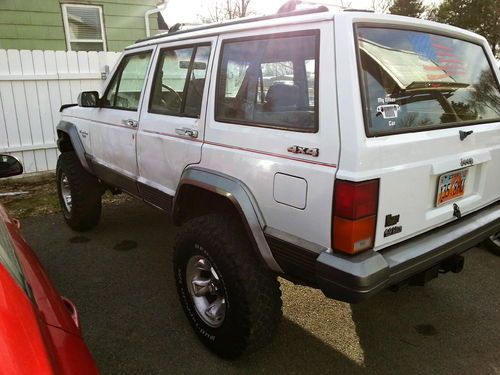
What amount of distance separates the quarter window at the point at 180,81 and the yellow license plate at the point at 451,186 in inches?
59.1

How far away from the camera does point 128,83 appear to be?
3.65 metres

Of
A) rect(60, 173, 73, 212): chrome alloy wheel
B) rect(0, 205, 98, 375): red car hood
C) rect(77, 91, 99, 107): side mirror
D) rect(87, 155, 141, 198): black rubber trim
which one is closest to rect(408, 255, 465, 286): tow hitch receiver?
rect(0, 205, 98, 375): red car hood

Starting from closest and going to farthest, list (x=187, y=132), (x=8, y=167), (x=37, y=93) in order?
(x=8, y=167) → (x=187, y=132) → (x=37, y=93)

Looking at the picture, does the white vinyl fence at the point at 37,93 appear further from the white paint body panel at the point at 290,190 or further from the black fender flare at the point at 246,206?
the white paint body panel at the point at 290,190

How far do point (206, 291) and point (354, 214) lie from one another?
1.22m

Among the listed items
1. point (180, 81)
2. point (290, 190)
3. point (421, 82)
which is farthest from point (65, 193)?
point (421, 82)

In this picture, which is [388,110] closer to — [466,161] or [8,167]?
[466,161]

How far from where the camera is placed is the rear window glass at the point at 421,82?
1909mm

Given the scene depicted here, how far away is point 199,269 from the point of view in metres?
2.61

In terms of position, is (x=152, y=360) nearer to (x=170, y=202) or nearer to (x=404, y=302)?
(x=170, y=202)

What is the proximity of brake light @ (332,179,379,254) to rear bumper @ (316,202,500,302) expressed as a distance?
6 cm

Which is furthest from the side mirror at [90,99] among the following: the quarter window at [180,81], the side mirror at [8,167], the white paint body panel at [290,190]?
the white paint body panel at [290,190]

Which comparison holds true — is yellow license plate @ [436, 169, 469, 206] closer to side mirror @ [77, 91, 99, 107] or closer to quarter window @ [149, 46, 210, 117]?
quarter window @ [149, 46, 210, 117]

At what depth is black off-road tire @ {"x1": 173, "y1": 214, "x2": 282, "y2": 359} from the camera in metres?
2.23
